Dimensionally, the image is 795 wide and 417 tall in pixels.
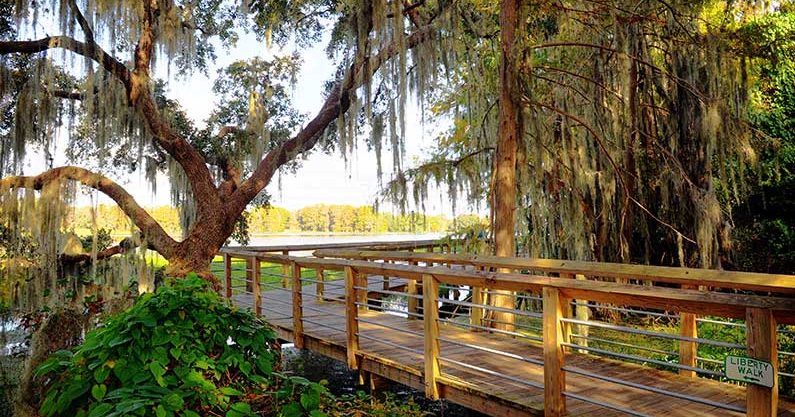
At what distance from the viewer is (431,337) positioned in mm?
3645

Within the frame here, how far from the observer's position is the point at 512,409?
3109 mm

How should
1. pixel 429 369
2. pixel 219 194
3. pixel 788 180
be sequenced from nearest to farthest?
pixel 429 369 < pixel 788 180 < pixel 219 194

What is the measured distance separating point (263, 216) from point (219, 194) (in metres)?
3.05

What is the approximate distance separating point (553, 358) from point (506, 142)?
3003 millimetres

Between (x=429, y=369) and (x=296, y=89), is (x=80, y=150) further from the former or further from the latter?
(x=429, y=369)

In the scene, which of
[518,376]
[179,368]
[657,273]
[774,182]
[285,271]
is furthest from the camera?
[285,271]

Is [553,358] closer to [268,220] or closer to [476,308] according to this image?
[476,308]

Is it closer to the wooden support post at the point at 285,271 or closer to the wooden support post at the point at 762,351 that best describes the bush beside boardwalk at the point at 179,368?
the wooden support post at the point at 762,351

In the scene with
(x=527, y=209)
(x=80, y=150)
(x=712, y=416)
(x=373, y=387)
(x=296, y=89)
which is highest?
(x=296, y=89)

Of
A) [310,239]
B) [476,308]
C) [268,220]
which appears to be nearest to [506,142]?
[476,308]

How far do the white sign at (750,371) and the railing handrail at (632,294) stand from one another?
20 cm

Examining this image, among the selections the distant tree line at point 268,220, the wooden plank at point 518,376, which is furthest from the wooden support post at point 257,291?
the distant tree line at point 268,220

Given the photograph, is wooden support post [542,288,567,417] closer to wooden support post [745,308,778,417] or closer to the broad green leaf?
wooden support post [745,308,778,417]

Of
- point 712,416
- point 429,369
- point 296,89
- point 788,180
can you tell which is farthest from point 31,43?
point 788,180
